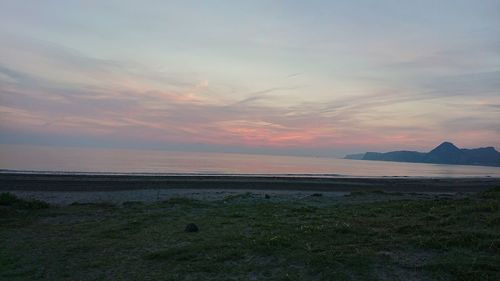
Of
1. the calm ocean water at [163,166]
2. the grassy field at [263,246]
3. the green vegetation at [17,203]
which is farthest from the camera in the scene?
the calm ocean water at [163,166]

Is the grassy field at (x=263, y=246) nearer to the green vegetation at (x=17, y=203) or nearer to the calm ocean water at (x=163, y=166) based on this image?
the green vegetation at (x=17, y=203)

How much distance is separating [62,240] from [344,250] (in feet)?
25.2

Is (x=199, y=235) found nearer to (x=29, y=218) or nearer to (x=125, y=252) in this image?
(x=125, y=252)

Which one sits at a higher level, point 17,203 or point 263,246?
point 17,203

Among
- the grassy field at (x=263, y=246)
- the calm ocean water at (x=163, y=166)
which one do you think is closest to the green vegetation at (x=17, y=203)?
the grassy field at (x=263, y=246)

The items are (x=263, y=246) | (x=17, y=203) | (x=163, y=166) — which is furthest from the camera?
(x=163, y=166)

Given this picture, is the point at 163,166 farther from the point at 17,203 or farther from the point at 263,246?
the point at 263,246

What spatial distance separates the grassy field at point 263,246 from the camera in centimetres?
842

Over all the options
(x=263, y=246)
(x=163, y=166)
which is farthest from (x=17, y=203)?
(x=163, y=166)

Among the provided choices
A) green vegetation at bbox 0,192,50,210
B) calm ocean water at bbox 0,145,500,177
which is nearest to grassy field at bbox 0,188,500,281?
green vegetation at bbox 0,192,50,210

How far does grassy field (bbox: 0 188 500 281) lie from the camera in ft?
27.6

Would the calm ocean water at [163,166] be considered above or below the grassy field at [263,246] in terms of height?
above

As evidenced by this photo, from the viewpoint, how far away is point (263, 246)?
10133mm

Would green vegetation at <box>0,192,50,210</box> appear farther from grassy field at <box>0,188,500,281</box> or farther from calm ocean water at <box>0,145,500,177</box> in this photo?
calm ocean water at <box>0,145,500,177</box>
